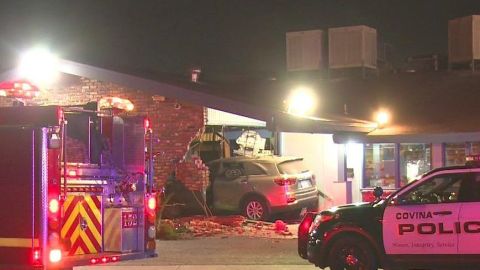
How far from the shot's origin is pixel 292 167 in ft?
55.3

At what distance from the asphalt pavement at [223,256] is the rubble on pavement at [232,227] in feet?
1.89

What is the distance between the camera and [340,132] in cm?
1467

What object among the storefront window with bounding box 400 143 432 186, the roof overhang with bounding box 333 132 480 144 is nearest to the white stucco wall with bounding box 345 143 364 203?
the storefront window with bounding box 400 143 432 186

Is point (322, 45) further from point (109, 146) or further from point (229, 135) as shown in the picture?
point (109, 146)

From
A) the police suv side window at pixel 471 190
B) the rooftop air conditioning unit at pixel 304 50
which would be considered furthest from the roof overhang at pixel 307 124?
the rooftop air conditioning unit at pixel 304 50

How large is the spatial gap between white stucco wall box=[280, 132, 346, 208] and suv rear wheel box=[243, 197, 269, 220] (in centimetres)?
169

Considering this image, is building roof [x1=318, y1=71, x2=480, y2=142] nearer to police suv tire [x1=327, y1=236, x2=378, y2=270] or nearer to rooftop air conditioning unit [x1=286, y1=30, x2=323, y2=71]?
rooftop air conditioning unit [x1=286, y1=30, x2=323, y2=71]

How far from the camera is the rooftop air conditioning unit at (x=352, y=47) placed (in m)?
20.6

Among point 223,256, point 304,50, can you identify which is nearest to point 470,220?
point 223,256

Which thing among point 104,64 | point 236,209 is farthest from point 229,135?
point 104,64

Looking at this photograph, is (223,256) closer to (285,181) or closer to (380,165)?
(285,181)

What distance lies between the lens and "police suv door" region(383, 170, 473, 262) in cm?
938

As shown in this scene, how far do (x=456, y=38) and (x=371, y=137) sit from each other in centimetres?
646

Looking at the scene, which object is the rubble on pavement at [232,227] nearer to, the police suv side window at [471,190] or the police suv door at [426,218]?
the police suv door at [426,218]
